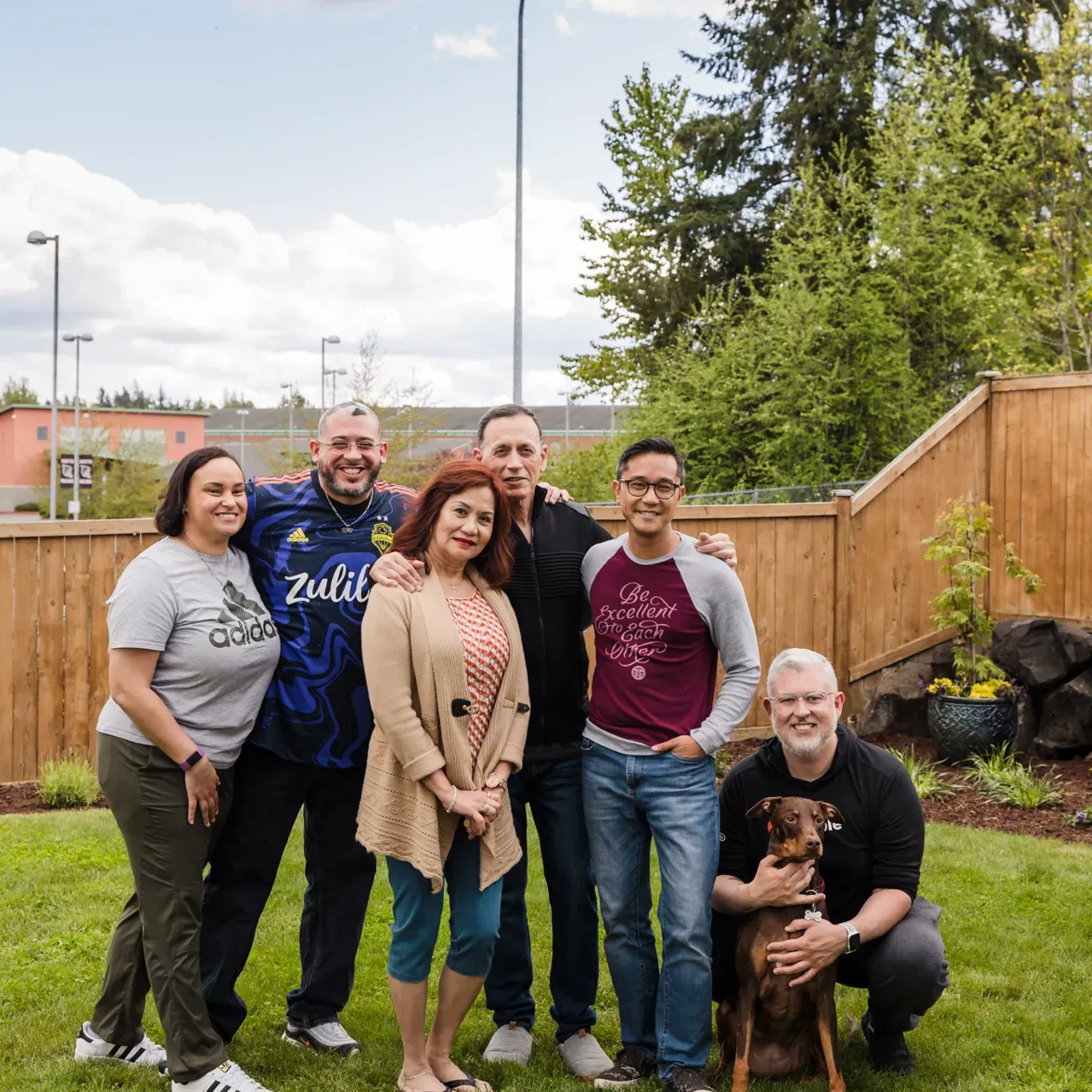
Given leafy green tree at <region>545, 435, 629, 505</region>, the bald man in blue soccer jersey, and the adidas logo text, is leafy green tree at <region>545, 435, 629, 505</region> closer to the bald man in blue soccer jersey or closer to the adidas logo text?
the bald man in blue soccer jersey

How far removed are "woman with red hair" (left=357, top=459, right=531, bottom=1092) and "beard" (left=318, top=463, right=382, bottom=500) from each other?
0.34 meters

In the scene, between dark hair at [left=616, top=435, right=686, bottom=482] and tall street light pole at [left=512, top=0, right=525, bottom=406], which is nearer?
dark hair at [left=616, top=435, right=686, bottom=482]

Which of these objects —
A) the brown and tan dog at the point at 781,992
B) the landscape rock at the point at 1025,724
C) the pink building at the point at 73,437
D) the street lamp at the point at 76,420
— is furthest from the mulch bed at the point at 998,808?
the pink building at the point at 73,437

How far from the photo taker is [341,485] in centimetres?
346

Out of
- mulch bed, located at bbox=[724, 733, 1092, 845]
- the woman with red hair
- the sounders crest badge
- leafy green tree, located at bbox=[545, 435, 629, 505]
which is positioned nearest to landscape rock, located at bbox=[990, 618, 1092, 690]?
mulch bed, located at bbox=[724, 733, 1092, 845]

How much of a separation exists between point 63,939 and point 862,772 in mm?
3220

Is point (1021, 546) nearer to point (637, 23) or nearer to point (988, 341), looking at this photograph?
point (988, 341)

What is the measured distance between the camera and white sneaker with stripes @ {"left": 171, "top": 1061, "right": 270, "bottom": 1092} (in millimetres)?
3049

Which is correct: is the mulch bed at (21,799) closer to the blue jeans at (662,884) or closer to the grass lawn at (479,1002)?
the grass lawn at (479,1002)

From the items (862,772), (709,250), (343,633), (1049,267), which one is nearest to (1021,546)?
(862,772)

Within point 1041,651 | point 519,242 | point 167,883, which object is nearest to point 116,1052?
point 167,883

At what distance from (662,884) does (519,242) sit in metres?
10.1

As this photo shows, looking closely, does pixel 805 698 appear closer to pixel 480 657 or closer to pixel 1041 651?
pixel 480 657

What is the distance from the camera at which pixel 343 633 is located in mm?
3346
